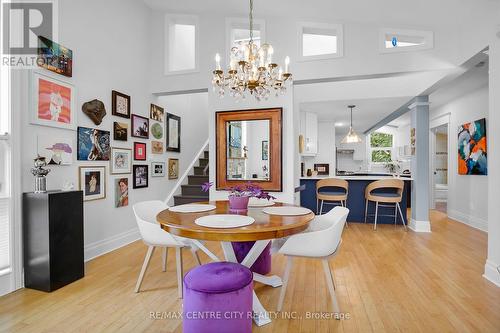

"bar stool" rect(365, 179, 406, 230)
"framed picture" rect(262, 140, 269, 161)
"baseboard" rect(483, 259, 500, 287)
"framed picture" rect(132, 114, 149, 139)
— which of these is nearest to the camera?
"baseboard" rect(483, 259, 500, 287)

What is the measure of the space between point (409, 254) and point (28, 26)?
190 inches

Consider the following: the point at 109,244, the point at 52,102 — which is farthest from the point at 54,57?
the point at 109,244

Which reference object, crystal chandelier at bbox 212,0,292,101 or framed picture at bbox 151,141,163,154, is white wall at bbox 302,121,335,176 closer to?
framed picture at bbox 151,141,163,154

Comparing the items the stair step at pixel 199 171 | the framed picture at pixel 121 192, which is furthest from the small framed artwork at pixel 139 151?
the stair step at pixel 199 171

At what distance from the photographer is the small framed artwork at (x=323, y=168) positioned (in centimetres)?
744

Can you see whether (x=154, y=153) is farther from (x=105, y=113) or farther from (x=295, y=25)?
(x=295, y=25)

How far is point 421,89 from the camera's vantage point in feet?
14.8

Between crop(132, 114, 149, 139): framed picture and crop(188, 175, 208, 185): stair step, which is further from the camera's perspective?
crop(188, 175, 208, 185): stair step

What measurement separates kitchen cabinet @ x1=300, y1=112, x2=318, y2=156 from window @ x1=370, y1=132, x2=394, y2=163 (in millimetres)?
4979

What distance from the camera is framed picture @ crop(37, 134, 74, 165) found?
267 centimetres

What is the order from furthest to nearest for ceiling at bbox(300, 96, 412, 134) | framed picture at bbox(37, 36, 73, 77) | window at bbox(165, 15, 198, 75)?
ceiling at bbox(300, 96, 412, 134), window at bbox(165, 15, 198, 75), framed picture at bbox(37, 36, 73, 77)

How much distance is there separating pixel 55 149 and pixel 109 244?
4.58 feet

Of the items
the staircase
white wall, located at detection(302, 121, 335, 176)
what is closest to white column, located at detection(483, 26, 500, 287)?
the staircase

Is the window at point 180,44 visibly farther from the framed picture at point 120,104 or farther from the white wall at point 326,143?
the white wall at point 326,143
